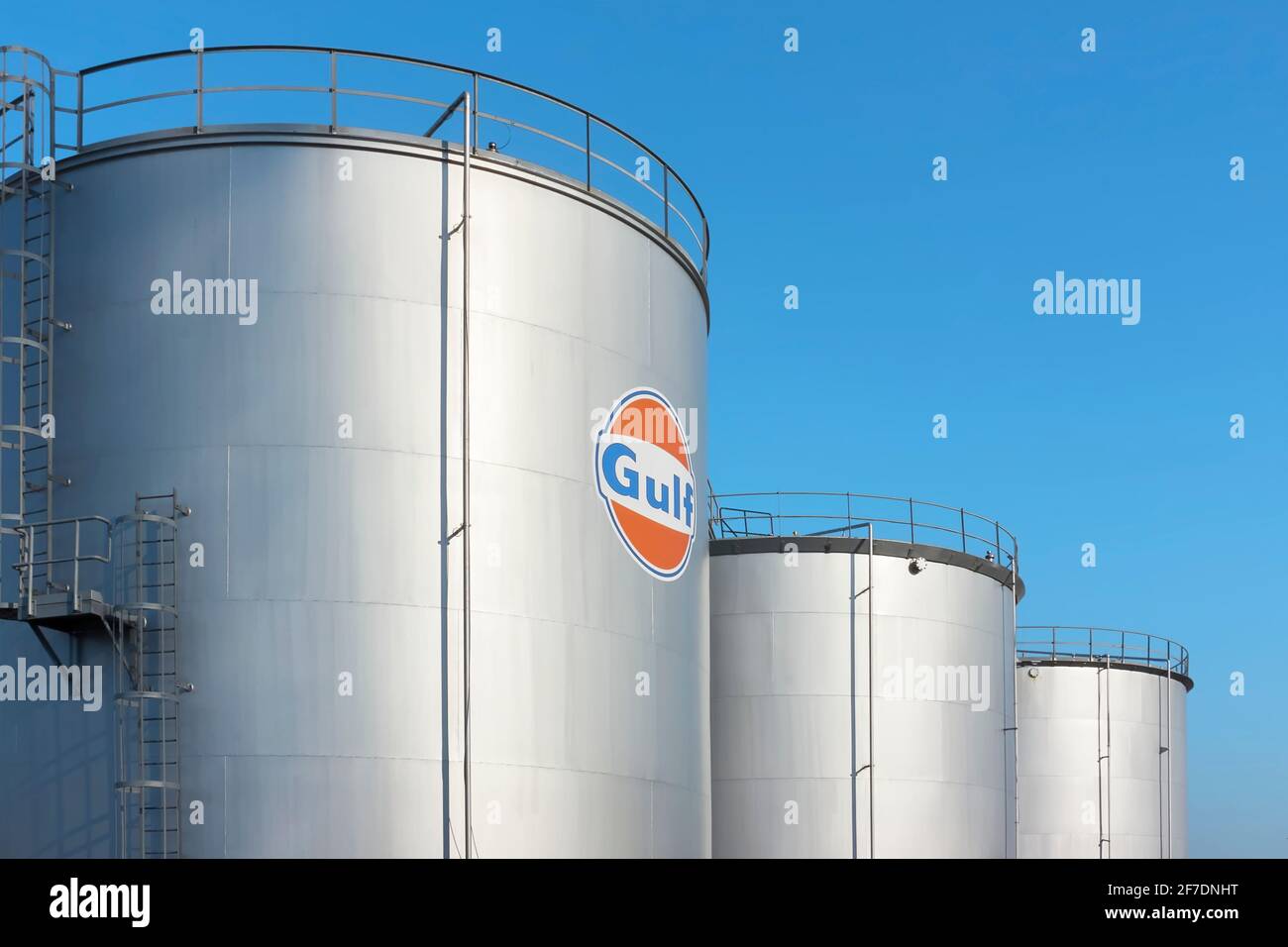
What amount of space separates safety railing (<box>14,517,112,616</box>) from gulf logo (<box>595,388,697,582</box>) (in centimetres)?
590

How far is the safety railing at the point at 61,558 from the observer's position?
18.3 metres

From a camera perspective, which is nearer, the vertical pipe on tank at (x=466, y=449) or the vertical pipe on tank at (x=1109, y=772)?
the vertical pipe on tank at (x=466, y=449)

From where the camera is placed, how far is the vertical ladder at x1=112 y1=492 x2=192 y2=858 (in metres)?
17.7

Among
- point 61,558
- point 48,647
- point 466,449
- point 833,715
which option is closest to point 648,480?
point 466,449

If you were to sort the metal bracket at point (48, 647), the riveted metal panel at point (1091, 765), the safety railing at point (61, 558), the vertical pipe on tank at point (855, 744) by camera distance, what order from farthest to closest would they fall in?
the riveted metal panel at point (1091, 765)
the vertical pipe on tank at point (855, 744)
the metal bracket at point (48, 647)
the safety railing at point (61, 558)

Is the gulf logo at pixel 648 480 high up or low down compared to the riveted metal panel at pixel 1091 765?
up

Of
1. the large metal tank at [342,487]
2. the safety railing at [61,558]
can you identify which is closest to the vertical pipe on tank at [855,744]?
the large metal tank at [342,487]

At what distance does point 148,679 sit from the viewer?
59.5 ft

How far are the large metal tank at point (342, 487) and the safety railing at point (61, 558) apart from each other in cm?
32

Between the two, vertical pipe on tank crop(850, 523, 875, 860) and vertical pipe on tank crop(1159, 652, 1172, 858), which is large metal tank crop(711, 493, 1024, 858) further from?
vertical pipe on tank crop(1159, 652, 1172, 858)

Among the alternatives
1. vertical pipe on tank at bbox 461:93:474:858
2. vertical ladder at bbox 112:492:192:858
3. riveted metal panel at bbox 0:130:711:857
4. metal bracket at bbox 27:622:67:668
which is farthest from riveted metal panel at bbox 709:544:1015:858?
metal bracket at bbox 27:622:67:668

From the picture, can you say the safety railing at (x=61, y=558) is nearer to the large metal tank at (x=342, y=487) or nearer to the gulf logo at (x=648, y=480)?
the large metal tank at (x=342, y=487)
